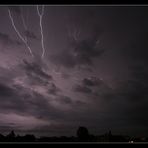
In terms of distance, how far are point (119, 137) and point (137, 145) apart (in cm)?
87

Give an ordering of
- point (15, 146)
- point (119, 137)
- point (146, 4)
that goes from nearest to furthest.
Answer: point (15, 146) → point (146, 4) → point (119, 137)

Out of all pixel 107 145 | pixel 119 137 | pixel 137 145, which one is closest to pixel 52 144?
pixel 107 145

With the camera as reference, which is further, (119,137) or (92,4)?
(119,137)

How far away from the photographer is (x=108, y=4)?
1.99 meters

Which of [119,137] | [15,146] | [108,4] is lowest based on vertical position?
[15,146]

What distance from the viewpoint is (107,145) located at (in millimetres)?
1911

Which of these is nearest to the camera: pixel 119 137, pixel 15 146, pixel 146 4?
pixel 15 146

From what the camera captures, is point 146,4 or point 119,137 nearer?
point 146,4
